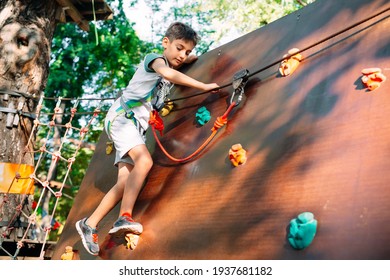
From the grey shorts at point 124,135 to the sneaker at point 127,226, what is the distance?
408mm

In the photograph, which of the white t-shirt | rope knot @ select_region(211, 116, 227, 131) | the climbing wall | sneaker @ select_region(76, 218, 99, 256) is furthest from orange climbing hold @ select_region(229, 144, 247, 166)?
sneaker @ select_region(76, 218, 99, 256)

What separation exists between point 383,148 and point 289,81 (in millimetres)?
695

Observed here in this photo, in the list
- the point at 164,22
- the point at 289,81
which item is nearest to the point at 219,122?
the point at 289,81

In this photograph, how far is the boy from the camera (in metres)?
2.63

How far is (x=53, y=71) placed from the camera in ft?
34.4

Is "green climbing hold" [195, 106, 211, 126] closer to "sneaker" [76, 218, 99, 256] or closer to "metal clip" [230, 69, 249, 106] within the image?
"metal clip" [230, 69, 249, 106]

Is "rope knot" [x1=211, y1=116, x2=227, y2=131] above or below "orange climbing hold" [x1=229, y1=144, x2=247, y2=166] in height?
above

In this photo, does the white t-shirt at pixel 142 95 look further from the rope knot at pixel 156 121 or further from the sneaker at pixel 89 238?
the sneaker at pixel 89 238

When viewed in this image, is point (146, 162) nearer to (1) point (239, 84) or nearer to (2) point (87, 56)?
(1) point (239, 84)

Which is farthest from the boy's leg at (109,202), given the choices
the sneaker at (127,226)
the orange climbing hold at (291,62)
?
the orange climbing hold at (291,62)

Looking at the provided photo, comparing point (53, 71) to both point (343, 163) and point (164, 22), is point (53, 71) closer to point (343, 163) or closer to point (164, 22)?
point (164, 22)

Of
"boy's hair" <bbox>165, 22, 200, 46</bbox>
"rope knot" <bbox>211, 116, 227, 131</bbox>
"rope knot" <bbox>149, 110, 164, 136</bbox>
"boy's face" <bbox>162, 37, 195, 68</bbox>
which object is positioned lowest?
"rope knot" <bbox>211, 116, 227, 131</bbox>

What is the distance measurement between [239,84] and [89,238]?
1.18 meters

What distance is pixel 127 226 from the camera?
2.45m
